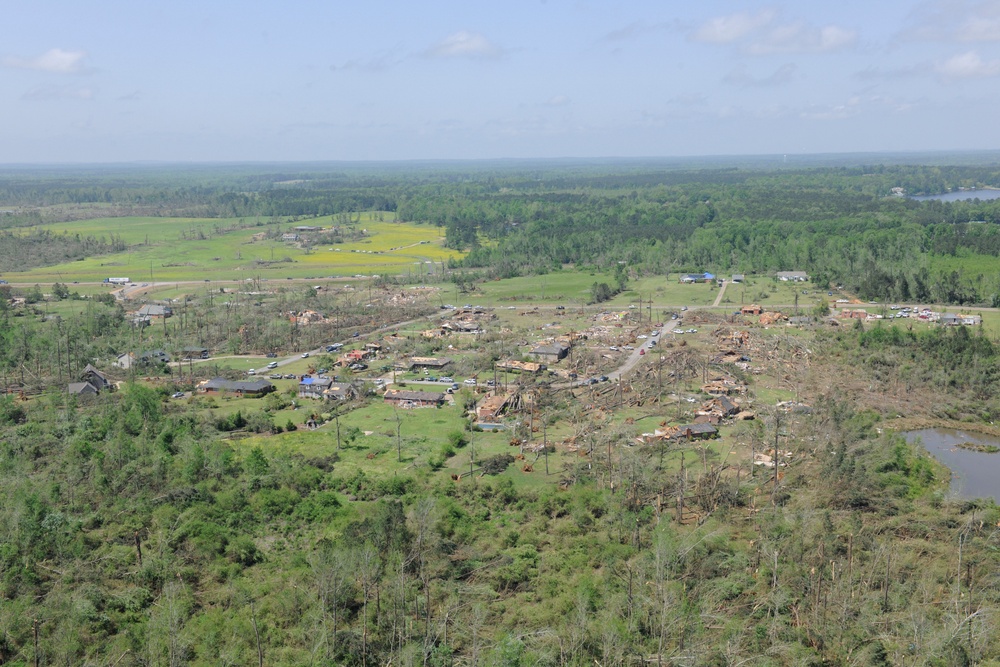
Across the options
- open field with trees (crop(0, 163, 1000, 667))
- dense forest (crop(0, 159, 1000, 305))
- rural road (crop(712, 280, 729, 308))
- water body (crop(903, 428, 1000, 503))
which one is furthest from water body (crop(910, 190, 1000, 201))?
water body (crop(903, 428, 1000, 503))

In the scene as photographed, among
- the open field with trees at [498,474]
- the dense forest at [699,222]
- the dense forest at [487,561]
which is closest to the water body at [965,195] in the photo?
the dense forest at [699,222]

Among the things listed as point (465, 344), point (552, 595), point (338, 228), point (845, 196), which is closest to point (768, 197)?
point (845, 196)

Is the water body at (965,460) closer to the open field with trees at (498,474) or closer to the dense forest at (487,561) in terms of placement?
the open field with trees at (498,474)

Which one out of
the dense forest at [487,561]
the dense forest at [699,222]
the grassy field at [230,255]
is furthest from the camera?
the grassy field at [230,255]

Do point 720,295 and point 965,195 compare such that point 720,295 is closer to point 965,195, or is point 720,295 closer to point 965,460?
point 965,460

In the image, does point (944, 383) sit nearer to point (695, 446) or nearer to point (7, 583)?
point (695, 446)

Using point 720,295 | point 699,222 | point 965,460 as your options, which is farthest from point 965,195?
point 965,460

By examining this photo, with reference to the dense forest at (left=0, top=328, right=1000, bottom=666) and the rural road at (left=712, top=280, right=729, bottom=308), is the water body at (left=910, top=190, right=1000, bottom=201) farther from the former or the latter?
the dense forest at (left=0, top=328, right=1000, bottom=666)
